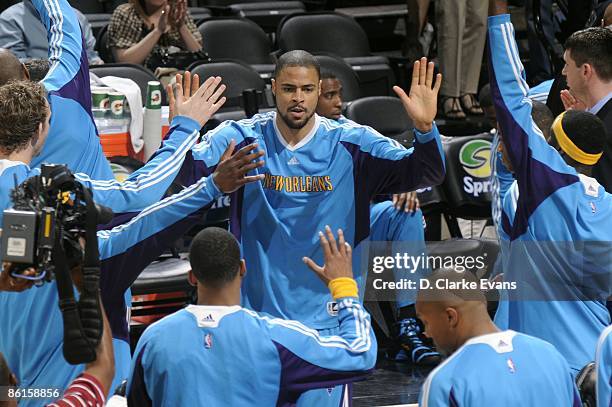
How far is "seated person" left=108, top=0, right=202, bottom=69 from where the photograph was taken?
28.8 feet

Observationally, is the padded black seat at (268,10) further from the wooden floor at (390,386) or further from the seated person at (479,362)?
the seated person at (479,362)

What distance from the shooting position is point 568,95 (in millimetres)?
6066

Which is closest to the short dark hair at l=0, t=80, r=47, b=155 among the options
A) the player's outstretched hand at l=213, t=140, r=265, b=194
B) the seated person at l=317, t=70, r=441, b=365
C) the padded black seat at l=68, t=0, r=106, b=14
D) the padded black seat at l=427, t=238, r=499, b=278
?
the player's outstretched hand at l=213, t=140, r=265, b=194

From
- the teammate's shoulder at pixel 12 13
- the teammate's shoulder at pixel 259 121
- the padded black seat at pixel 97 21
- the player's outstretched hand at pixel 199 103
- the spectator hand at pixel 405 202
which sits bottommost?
the spectator hand at pixel 405 202

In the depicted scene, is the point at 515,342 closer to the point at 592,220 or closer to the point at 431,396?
the point at 431,396

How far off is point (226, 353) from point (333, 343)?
0.38 meters

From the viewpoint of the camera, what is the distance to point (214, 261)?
4.07m

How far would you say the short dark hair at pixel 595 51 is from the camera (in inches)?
232

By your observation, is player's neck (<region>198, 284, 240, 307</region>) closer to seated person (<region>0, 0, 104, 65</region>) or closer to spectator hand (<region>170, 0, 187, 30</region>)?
seated person (<region>0, 0, 104, 65</region>)

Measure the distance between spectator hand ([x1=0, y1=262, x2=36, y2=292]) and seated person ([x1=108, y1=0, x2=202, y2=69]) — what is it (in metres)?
5.33

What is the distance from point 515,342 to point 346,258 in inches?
27.0

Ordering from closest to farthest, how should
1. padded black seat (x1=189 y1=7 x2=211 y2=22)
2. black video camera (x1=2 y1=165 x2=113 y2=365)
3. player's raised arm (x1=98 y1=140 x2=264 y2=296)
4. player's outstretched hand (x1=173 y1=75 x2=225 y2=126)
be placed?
black video camera (x1=2 y1=165 x2=113 y2=365) → player's raised arm (x1=98 y1=140 x2=264 y2=296) → player's outstretched hand (x1=173 y1=75 x2=225 y2=126) → padded black seat (x1=189 y1=7 x2=211 y2=22)

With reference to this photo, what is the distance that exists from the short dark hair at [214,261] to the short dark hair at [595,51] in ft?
8.35

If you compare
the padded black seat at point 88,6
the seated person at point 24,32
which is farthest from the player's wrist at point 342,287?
the padded black seat at point 88,6
